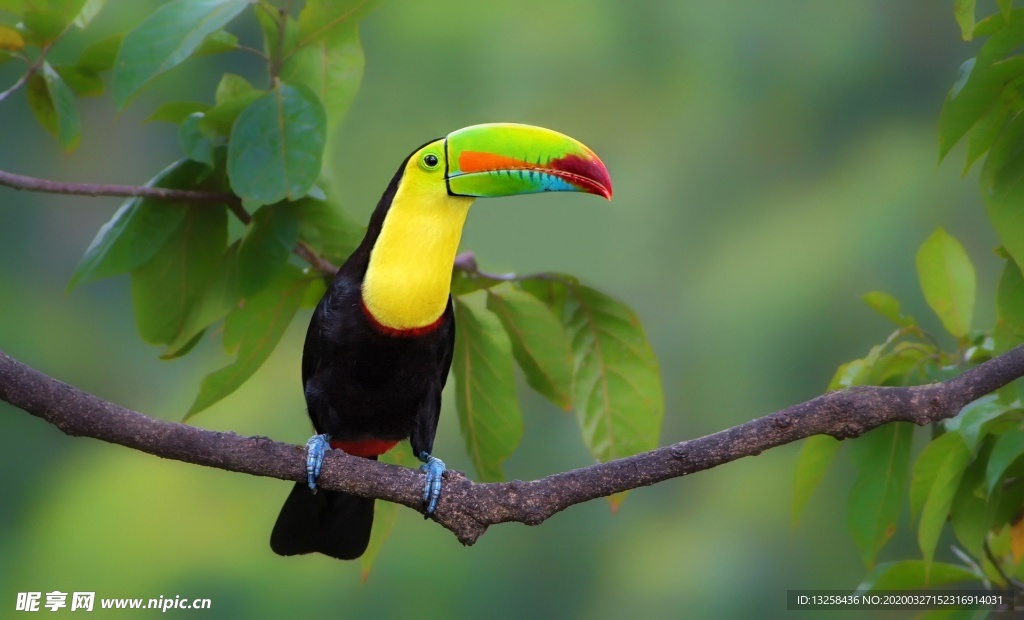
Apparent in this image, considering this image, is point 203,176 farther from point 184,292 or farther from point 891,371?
point 891,371

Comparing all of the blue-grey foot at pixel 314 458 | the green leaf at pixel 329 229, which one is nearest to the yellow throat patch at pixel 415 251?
the green leaf at pixel 329 229

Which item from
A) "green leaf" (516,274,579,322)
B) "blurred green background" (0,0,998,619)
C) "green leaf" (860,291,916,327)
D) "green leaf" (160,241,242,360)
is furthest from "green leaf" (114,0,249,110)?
"blurred green background" (0,0,998,619)

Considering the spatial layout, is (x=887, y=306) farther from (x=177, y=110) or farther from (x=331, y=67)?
(x=177, y=110)

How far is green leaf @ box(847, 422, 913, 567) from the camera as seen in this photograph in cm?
149

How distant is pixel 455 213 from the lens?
163cm

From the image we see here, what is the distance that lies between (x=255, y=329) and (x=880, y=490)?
38.8 inches

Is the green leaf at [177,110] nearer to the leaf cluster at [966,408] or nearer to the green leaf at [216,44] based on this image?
the green leaf at [216,44]

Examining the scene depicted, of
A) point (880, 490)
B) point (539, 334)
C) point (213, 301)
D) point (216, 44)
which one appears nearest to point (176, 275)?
point (213, 301)

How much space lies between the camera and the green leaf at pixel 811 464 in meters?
1.51

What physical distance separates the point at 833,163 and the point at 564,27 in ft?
3.87

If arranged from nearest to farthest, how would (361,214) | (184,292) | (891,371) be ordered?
(891,371) → (184,292) → (361,214)

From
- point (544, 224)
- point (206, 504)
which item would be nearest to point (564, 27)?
point (544, 224)

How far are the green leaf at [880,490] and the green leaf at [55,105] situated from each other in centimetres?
137

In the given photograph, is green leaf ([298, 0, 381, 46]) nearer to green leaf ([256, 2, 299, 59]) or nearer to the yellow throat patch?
green leaf ([256, 2, 299, 59])
